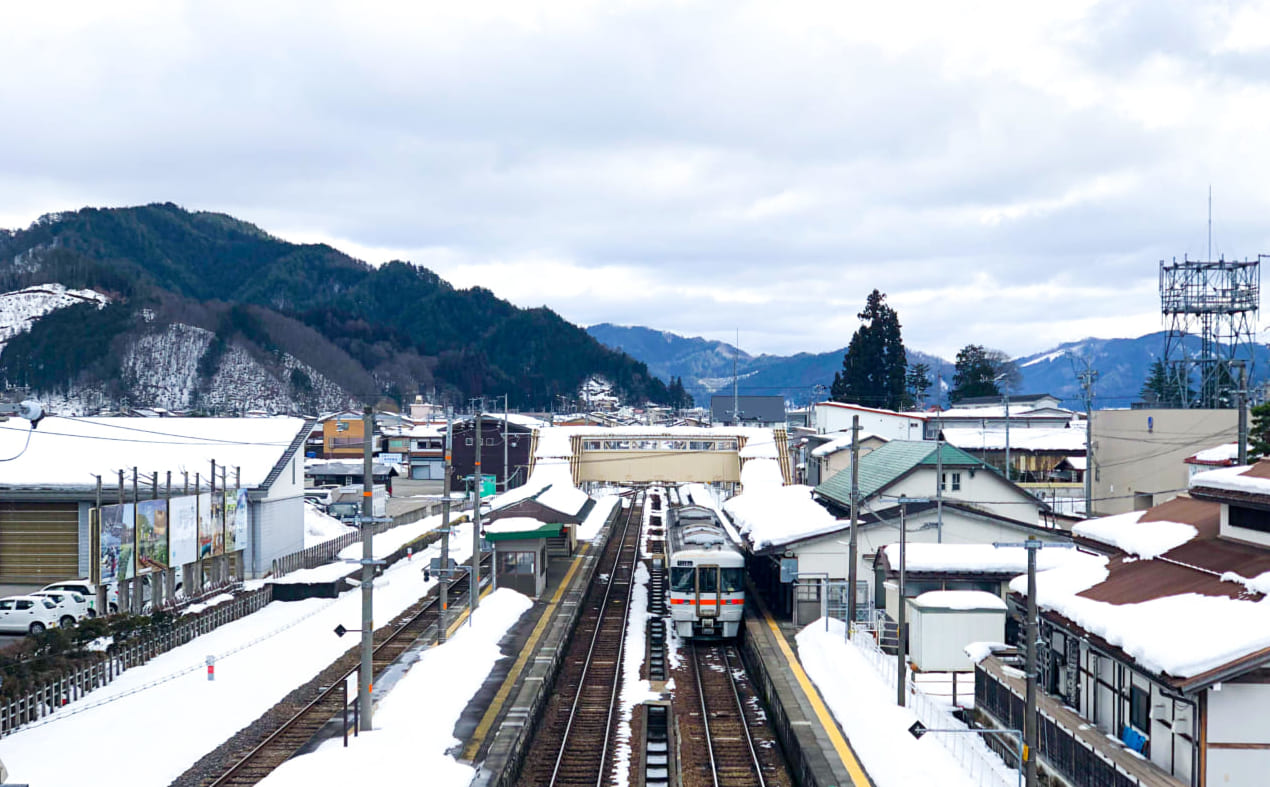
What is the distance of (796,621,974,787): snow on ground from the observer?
560 inches

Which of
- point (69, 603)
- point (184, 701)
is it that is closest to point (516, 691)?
point (184, 701)

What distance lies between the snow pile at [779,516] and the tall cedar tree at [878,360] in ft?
127

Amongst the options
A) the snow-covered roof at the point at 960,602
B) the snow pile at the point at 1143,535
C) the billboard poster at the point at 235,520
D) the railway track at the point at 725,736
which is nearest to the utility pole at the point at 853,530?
the railway track at the point at 725,736

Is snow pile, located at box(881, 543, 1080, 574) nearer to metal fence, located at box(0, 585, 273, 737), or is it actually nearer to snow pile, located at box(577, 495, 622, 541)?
metal fence, located at box(0, 585, 273, 737)

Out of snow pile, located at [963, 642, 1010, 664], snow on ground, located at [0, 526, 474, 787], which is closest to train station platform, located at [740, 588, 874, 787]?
snow pile, located at [963, 642, 1010, 664]

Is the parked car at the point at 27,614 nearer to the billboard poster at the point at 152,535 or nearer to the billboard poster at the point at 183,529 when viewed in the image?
the billboard poster at the point at 152,535

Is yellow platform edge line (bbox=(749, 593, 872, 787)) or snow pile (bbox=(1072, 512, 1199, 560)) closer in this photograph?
yellow platform edge line (bbox=(749, 593, 872, 787))

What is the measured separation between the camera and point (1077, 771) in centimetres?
1277

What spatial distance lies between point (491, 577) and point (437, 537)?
742 inches

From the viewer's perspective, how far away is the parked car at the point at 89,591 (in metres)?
26.3

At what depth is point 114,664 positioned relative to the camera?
21594 millimetres

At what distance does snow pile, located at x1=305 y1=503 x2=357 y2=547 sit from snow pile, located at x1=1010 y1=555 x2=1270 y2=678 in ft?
120

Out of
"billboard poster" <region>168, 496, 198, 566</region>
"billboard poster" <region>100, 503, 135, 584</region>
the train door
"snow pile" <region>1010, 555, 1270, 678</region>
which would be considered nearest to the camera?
"snow pile" <region>1010, 555, 1270, 678</region>

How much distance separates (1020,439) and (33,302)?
162917 millimetres
